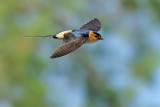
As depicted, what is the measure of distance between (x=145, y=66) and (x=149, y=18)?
0.81 m

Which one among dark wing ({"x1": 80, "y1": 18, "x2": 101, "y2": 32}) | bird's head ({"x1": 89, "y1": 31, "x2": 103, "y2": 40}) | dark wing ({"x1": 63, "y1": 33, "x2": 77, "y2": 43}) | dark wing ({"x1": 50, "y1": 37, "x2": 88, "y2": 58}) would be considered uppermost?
dark wing ({"x1": 80, "y1": 18, "x2": 101, "y2": 32})

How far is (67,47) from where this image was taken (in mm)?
807

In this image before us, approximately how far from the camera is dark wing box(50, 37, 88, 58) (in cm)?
78

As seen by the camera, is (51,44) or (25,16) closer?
(51,44)

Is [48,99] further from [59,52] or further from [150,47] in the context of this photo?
[59,52]

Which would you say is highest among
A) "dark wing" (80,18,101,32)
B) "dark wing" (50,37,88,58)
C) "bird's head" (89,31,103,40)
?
"dark wing" (80,18,101,32)

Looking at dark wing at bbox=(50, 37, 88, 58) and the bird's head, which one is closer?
dark wing at bbox=(50, 37, 88, 58)

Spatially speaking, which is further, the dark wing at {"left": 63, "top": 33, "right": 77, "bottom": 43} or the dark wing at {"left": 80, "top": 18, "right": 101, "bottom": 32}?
the dark wing at {"left": 80, "top": 18, "right": 101, "bottom": 32}

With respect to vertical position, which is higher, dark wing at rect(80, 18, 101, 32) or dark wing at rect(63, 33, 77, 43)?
dark wing at rect(80, 18, 101, 32)

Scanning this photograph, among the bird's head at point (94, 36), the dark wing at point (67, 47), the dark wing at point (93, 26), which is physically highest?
the dark wing at point (93, 26)

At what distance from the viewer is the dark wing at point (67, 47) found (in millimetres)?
778

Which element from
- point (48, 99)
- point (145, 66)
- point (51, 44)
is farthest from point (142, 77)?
point (51, 44)

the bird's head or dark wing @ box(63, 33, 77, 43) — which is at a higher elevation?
the bird's head

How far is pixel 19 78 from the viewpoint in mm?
5168
